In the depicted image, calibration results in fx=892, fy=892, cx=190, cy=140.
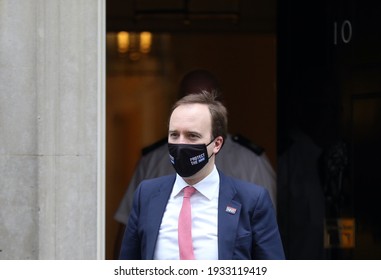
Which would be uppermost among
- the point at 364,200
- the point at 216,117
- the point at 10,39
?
the point at 10,39

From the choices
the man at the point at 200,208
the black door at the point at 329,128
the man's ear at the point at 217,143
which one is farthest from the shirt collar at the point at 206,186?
the black door at the point at 329,128

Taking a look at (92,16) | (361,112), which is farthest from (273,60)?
(92,16)

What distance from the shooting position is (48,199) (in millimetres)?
5055

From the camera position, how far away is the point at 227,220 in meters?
3.81

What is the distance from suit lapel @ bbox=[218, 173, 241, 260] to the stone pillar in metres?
1.35

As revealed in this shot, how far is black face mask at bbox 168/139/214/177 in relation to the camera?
388 centimetres

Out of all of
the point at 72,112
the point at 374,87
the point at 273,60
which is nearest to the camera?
the point at 72,112

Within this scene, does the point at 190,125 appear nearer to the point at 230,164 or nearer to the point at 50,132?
the point at 50,132

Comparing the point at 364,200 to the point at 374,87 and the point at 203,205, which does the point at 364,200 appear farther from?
the point at 203,205

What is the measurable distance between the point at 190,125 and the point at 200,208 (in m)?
0.37

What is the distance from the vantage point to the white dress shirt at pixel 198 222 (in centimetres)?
379

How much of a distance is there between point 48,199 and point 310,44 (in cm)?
298

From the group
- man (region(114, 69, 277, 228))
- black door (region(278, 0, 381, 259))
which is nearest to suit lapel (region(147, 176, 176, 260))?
man (region(114, 69, 277, 228))

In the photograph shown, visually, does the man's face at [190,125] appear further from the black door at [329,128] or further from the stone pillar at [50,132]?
the black door at [329,128]
